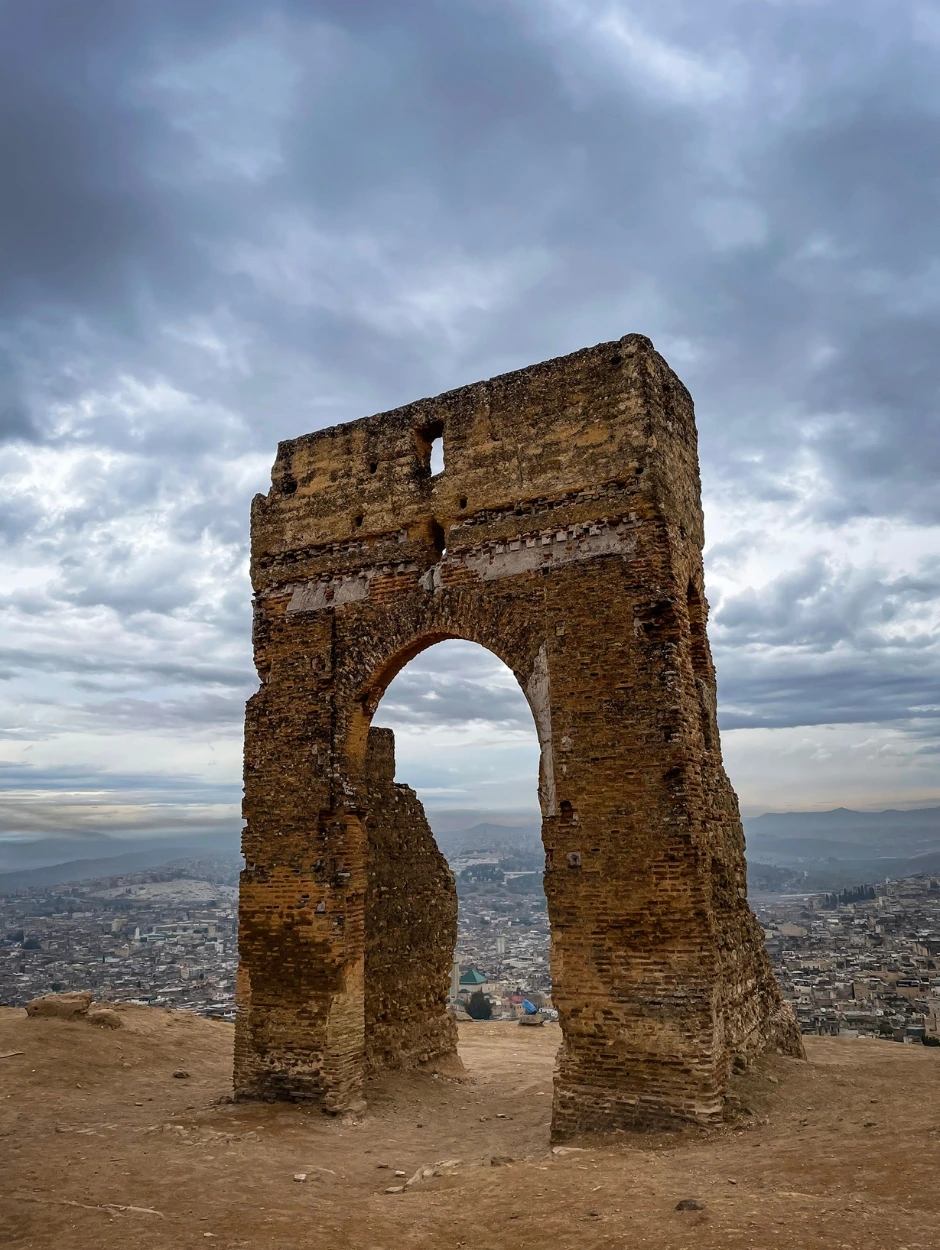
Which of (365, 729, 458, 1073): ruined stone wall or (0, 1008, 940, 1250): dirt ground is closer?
(0, 1008, 940, 1250): dirt ground

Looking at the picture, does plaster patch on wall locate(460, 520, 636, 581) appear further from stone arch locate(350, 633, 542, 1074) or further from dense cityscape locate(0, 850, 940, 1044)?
dense cityscape locate(0, 850, 940, 1044)

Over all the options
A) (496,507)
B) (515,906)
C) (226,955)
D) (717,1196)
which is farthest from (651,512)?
(515,906)

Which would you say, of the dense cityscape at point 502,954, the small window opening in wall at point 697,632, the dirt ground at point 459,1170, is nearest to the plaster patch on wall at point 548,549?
the small window opening in wall at point 697,632

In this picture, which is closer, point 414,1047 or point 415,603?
point 415,603

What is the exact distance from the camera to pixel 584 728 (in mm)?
8414

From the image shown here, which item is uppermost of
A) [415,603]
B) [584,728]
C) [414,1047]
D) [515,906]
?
[415,603]

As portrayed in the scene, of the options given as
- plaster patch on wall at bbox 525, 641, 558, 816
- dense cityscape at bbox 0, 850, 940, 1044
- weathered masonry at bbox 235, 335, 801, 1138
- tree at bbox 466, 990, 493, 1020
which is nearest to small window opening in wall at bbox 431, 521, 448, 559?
weathered masonry at bbox 235, 335, 801, 1138

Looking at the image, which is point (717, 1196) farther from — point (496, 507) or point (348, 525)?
point (348, 525)

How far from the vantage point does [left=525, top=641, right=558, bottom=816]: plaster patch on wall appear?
8.52m

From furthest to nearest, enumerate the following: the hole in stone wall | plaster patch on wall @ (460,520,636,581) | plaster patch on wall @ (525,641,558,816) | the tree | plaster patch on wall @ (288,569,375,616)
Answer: the tree < plaster patch on wall @ (288,569,375,616) < the hole in stone wall < plaster patch on wall @ (460,520,636,581) < plaster patch on wall @ (525,641,558,816)

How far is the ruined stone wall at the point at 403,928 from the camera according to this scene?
35.1ft

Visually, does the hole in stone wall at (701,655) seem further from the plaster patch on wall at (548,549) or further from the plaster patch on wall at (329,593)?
the plaster patch on wall at (329,593)

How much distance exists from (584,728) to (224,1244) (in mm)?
4927

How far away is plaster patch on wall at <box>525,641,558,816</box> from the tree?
13.3 metres
